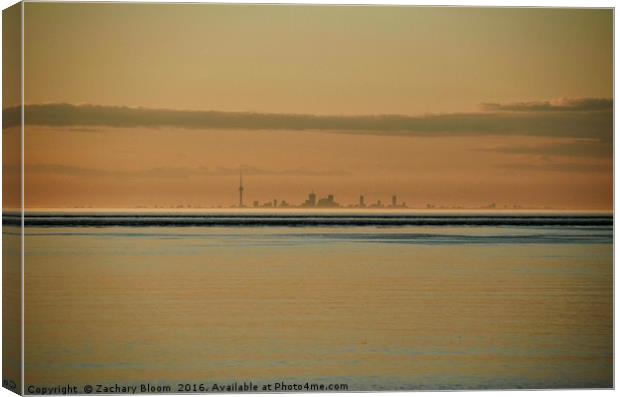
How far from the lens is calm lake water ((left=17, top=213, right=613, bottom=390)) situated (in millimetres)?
8211

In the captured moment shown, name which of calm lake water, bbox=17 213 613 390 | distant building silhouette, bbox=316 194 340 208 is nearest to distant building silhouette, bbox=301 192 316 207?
distant building silhouette, bbox=316 194 340 208

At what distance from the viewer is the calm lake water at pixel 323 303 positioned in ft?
26.9

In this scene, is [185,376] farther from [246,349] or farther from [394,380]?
[394,380]

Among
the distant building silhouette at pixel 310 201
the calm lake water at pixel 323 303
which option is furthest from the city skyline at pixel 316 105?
the calm lake water at pixel 323 303

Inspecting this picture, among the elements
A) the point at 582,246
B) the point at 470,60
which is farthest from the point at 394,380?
the point at 470,60

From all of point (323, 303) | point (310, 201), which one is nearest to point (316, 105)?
point (310, 201)

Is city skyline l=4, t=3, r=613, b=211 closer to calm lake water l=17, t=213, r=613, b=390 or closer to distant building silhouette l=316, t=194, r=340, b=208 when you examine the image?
distant building silhouette l=316, t=194, r=340, b=208

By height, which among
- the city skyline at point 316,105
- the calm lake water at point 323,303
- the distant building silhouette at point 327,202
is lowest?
the calm lake water at point 323,303

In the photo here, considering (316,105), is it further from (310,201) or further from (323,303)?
(323,303)

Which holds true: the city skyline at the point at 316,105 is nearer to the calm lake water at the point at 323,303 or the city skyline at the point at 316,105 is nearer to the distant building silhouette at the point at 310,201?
the distant building silhouette at the point at 310,201

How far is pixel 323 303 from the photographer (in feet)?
27.3

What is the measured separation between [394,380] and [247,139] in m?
1.63

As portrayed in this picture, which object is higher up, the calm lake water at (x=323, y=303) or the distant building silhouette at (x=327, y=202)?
the distant building silhouette at (x=327, y=202)

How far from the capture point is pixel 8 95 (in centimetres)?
827
